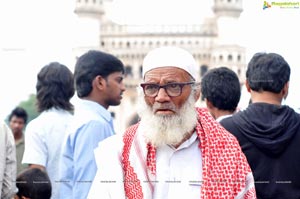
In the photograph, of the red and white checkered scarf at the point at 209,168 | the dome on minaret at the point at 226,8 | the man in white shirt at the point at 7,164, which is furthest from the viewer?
the dome on minaret at the point at 226,8

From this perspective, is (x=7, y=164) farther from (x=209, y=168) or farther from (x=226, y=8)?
(x=226, y=8)

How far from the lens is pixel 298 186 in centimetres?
311

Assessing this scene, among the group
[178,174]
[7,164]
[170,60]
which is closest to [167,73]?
[170,60]

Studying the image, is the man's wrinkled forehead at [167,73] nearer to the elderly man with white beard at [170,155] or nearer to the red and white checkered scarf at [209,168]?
the elderly man with white beard at [170,155]

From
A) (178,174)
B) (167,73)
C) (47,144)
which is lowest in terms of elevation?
(47,144)

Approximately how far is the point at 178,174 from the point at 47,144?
1279 millimetres

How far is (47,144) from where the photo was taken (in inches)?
149

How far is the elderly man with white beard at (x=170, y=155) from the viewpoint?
2596 mm

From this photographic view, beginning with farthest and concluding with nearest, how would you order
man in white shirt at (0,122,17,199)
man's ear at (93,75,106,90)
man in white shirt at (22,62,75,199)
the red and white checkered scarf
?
1. man in white shirt at (22,62,75,199)
2. man's ear at (93,75,106,90)
3. man in white shirt at (0,122,17,199)
4. the red and white checkered scarf

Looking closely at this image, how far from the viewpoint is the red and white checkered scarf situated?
259 centimetres

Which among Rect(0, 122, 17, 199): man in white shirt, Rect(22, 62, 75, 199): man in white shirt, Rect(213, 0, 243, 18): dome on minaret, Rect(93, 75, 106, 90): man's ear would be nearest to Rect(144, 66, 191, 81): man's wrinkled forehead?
Rect(0, 122, 17, 199): man in white shirt

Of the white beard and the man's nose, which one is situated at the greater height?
the man's nose

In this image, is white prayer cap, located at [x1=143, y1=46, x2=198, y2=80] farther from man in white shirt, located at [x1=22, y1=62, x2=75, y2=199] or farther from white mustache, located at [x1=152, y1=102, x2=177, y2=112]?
man in white shirt, located at [x1=22, y1=62, x2=75, y2=199]

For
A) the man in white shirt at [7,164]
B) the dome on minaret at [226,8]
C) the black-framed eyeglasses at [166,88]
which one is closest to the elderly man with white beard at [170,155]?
the black-framed eyeglasses at [166,88]
